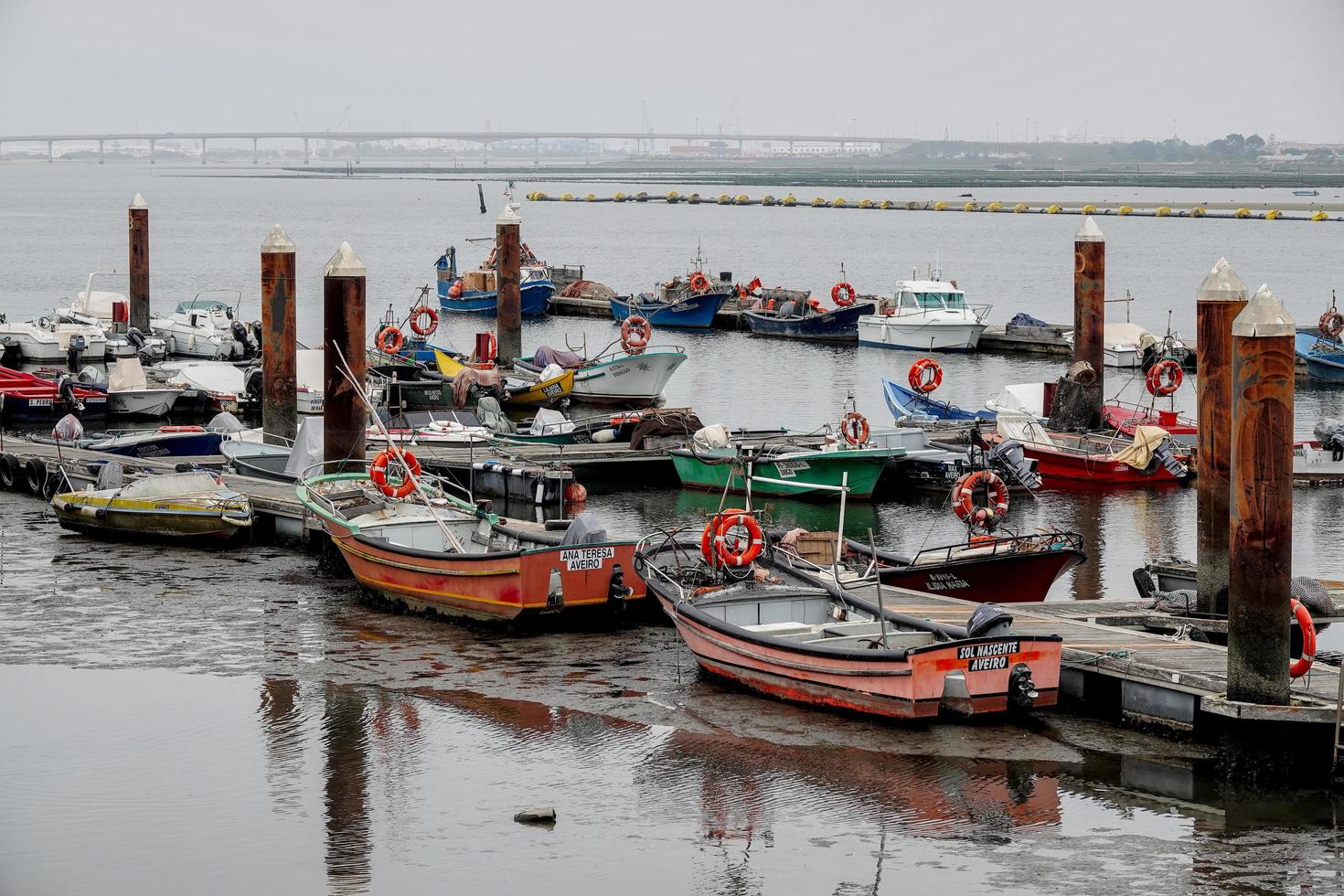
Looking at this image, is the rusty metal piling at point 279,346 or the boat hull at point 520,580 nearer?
the boat hull at point 520,580

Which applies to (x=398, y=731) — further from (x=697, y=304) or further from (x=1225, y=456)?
(x=697, y=304)

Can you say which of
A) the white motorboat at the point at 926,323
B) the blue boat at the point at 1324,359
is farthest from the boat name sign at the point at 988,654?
the white motorboat at the point at 926,323

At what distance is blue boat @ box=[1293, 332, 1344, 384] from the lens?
47688 mm

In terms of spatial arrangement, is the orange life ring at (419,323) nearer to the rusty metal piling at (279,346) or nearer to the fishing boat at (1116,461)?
the rusty metal piling at (279,346)

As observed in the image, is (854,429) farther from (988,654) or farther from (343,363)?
(988,654)

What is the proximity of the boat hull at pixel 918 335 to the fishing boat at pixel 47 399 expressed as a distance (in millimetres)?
25498

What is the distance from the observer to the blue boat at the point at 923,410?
37.7 m

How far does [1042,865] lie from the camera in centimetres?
1451

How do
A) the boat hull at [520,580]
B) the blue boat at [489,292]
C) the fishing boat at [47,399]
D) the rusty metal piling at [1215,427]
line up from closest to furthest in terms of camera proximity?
the rusty metal piling at [1215,427] < the boat hull at [520,580] < the fishing boat at [47,399] < the blue boat at [489,292]

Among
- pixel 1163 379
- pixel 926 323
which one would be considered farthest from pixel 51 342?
pixel 1163 379

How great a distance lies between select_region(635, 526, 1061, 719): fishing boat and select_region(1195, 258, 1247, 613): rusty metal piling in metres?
3.87

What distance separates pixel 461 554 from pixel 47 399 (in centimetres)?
2076

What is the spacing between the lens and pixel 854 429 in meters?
31.2

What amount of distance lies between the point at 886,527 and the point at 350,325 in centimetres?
948
